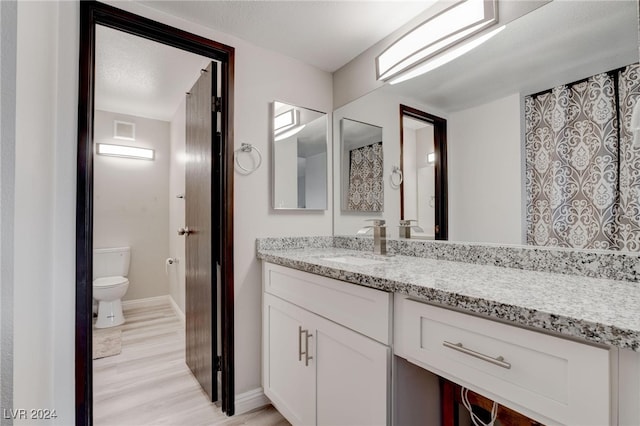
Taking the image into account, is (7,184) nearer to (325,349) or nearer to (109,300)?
(325,349)

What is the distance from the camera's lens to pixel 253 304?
178 cm

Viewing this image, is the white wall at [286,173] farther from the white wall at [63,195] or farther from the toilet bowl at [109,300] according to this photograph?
the toilet bowl at [109,300]

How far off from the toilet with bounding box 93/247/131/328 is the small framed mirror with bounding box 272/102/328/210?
2228mm

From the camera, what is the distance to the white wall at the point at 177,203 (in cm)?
310

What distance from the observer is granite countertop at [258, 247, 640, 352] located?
57 cm

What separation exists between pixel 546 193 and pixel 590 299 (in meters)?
0.55

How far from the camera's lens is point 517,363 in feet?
2.19

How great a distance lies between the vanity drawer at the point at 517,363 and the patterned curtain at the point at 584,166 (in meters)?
0.62

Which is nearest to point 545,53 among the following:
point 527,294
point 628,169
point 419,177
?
point 628,169

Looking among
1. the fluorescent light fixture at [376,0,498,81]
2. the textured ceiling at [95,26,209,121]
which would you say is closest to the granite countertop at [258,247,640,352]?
the fluorescent light fixture at [376,0,498,81]

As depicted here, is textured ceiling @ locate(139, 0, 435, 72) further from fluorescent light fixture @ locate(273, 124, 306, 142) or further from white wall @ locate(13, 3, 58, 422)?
white wall @ locate(13, 3, 58, 422)

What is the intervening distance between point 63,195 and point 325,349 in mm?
1308

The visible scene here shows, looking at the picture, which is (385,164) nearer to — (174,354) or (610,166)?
(610,166)

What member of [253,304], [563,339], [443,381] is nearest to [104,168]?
[253,304]
